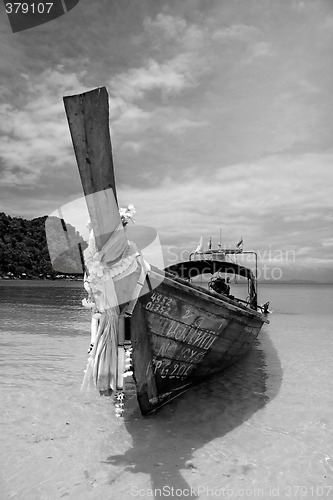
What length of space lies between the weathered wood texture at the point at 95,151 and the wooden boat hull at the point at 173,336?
1.81 meters

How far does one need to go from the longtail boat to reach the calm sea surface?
2.14ft

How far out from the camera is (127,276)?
442cm

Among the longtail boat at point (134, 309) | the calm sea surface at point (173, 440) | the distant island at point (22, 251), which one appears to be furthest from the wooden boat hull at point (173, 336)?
the distant island at point (22, 251)

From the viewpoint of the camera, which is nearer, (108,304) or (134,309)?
(108,304)

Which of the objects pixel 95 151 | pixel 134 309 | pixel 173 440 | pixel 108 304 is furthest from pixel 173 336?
pixel 95 151

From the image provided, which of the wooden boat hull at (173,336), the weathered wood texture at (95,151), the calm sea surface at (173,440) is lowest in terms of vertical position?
the calm sea surface at (173,440)

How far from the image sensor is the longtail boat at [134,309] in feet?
9.97

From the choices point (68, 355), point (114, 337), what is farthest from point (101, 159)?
point (68, 355)

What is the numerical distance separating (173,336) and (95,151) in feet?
11.3

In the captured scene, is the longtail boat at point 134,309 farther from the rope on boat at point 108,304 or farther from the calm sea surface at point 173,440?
the calm sea surface at point 173,440

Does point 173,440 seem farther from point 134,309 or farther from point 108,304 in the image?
point 108,304

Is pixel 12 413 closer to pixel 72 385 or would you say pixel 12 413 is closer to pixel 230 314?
pixel 72 385

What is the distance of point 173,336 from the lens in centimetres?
562

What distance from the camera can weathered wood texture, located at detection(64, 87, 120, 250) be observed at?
2807 mm
